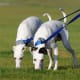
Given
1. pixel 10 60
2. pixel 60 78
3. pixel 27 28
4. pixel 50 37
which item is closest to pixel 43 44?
pixel 50 37

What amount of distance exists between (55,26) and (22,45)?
111 cm

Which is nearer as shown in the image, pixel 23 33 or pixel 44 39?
pixel 44 39

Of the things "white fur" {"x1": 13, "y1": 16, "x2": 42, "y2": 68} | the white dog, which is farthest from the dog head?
"white fur" {"x1": 13, "y1": 16, "x2": 42, "y2": 68}

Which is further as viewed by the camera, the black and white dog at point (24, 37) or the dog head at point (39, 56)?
the black and white dog at point (24, 37)

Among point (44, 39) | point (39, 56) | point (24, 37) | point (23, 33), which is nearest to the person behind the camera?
point (39, 56)

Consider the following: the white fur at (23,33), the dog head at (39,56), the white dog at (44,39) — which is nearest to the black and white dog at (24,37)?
the white fur at (23,33)

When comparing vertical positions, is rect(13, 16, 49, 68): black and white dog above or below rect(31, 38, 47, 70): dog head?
above

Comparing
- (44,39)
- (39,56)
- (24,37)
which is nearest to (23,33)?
(24,37)

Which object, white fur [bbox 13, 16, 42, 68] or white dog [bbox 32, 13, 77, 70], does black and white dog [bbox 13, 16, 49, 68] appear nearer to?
white fur [bbox 13, 16, 42, 68]

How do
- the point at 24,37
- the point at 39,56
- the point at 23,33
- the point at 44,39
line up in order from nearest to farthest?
the point at 39,56 < the point at 44,39 < the point at 24,37 < the point at 23,33

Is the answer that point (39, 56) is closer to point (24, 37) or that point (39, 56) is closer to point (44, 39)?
point (44, 39)

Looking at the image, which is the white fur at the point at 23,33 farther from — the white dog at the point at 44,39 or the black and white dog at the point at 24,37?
the white dog at the point at 44,39

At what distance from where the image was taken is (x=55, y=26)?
12.2 m

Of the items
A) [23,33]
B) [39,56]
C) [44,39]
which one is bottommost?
[39,56]
